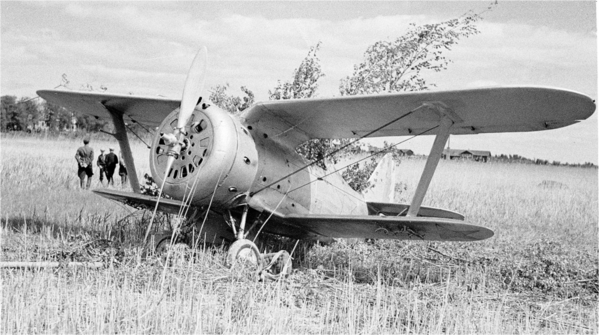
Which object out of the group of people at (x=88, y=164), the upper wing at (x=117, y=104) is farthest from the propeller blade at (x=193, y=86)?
the group of people at (x=88, y=164)

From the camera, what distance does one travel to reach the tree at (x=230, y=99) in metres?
11.1

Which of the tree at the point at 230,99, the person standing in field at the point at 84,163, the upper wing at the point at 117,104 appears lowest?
the person standing in field at the point at 84,163

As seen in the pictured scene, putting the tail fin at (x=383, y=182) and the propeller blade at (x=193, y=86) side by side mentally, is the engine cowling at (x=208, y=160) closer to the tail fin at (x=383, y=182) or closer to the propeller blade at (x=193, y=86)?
the propeller blade at (x=193, y=86)

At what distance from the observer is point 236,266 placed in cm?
612

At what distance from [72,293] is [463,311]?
3.12 m

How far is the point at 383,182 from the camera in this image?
10664mm

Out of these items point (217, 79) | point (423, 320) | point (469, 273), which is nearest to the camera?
point (423, 320)

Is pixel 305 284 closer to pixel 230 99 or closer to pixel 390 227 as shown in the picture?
pixel 390 227

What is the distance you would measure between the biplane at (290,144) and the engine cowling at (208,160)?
0.01 meters

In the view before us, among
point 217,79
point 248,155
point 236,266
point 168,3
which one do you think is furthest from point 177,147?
point 217,79

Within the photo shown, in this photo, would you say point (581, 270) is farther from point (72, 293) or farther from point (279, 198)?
point (72, 293)

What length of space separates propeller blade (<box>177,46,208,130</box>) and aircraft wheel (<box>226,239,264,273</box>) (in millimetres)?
1416

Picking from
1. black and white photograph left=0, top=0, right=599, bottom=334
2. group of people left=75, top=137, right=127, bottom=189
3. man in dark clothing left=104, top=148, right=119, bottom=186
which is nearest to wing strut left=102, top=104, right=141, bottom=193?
black and white photograph left=0, top=0, right=599, bottom=334

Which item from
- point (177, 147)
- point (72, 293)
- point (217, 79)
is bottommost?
point (72, 293)
